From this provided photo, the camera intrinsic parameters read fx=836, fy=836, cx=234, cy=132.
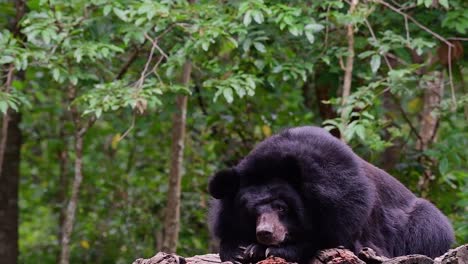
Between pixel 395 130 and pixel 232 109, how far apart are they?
225cm

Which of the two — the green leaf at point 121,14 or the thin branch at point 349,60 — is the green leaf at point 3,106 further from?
the thin branch at point 349,60

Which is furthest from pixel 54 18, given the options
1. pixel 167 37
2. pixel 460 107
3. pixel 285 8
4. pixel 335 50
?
pixel 460 107

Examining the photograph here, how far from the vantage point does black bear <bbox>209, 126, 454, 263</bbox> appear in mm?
4922

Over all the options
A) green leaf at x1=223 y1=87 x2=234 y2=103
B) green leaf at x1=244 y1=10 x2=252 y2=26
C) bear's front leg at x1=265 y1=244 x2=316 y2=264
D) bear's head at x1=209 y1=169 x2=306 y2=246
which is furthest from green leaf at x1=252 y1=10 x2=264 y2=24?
bear's front leg at x1=265 y1=244 x2=316 y2=264

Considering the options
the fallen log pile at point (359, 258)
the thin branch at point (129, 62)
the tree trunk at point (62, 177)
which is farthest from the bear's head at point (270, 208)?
the tree trunk at point (62, 177)

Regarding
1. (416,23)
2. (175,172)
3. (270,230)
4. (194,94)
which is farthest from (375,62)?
(270,230)

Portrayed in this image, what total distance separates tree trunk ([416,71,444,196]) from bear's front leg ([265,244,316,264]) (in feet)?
11.2

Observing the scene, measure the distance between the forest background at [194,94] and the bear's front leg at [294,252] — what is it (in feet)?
6.74

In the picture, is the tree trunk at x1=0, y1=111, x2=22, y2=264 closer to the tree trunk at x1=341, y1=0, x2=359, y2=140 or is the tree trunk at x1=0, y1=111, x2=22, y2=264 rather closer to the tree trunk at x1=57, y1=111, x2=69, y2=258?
the tree trunk at x1=57, y1=111, x2=69, y2=258

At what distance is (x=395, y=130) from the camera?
7.76m

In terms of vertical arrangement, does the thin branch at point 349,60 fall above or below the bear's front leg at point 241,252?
above

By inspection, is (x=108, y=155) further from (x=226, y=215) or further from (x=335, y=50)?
(x=226, y=215)

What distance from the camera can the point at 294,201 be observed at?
495 centimetres

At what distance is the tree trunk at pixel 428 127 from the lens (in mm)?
8453
